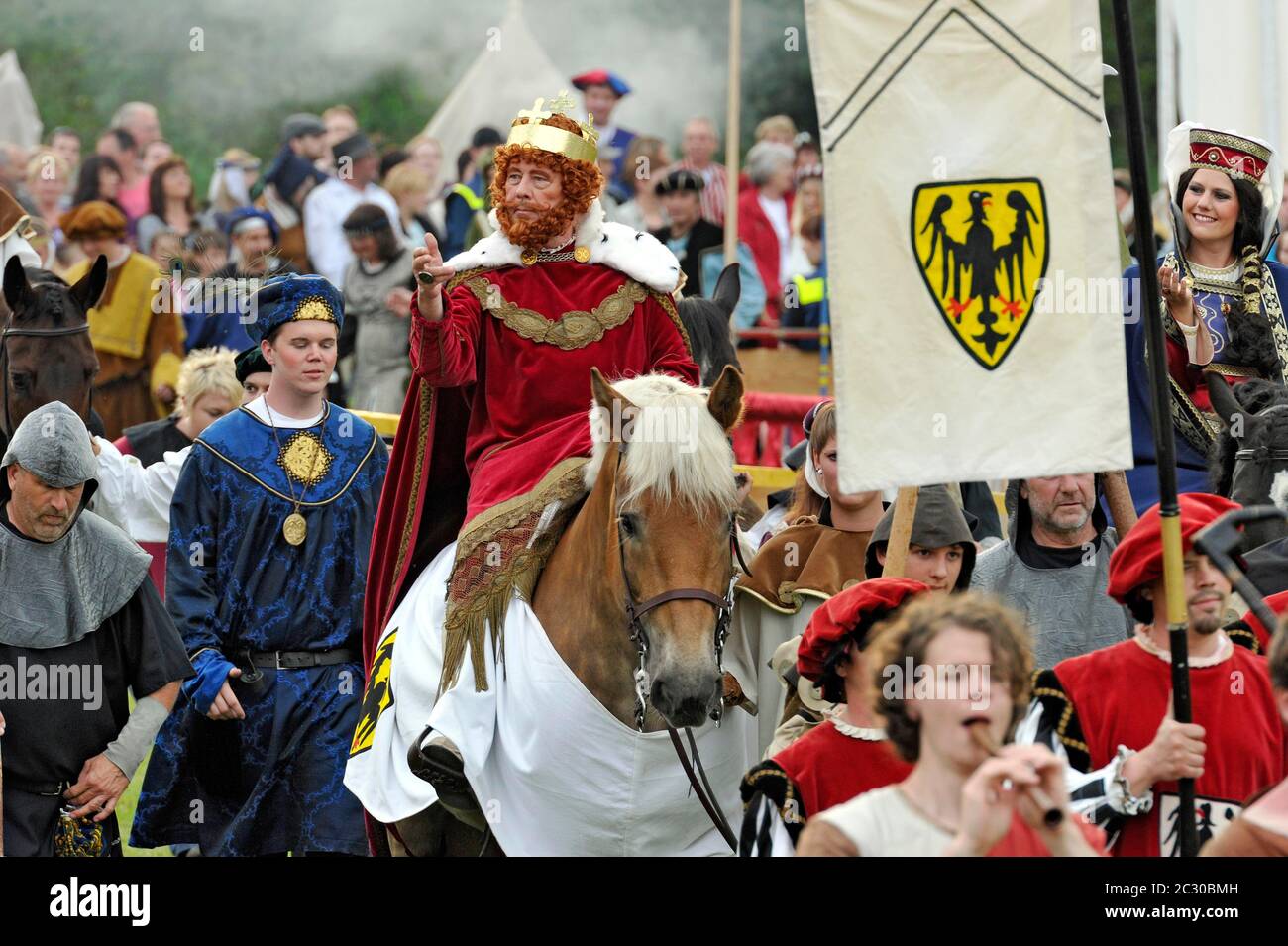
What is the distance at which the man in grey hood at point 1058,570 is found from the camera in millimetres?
6898

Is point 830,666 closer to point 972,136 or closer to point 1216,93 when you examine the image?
point 972,136

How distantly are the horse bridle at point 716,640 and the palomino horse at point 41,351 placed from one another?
11.5 feet

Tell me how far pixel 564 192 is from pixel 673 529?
5.65 ft

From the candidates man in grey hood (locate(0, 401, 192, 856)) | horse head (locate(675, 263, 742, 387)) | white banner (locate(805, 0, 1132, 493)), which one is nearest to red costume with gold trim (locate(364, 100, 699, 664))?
man in grey hood (locate(0, 401, 192, 856))

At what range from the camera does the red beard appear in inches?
293

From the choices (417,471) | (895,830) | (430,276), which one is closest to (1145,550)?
(895,830)

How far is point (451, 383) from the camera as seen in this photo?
722 cm

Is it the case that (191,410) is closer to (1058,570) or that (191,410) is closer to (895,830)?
(1058,570)

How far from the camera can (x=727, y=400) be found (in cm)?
642

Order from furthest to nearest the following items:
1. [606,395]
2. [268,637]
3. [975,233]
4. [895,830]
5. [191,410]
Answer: [191,410]
[268,637]
[606,395]
[975,233]
[895,830]

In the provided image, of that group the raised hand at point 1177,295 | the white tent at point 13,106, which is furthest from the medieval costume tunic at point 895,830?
the white tent at point 13,106

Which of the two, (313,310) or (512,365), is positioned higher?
(313,310)

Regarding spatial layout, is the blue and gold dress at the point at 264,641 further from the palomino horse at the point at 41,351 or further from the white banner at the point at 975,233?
the white banner at the point at 975,233
